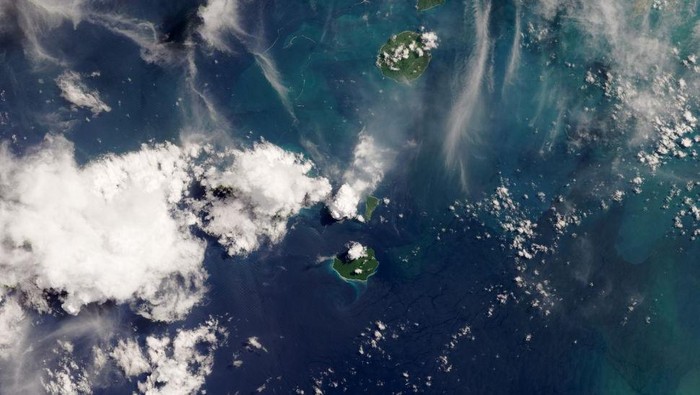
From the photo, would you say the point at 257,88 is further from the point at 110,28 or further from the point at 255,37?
the point at 110,28

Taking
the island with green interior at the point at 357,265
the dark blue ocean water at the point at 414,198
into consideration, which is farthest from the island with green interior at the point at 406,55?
the island with green interior at the point at 357,265

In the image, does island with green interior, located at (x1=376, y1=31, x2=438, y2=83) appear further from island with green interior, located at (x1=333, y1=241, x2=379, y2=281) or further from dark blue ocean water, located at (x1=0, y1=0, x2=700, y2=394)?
island with green interior, located at (x1=333, y1=241, x2=379, y2=281)

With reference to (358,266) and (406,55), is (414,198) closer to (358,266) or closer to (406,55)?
(358,266)

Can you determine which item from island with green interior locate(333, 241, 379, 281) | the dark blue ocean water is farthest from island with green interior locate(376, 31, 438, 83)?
island with green interior locate(333, 241, 379, 281)

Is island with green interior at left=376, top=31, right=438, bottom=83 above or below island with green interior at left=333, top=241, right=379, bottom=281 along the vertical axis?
above

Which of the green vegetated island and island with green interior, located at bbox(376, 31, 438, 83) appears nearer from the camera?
island with green interior, located at bbox(376, 31, 438, 83)

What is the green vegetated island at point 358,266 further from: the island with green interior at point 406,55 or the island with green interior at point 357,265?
the island with green interior at point 406,55
